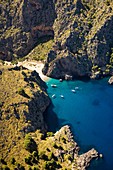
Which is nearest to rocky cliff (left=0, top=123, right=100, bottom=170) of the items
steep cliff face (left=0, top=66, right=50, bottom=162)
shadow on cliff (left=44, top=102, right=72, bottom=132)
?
steep cliff face (left=0, top=66, right=50, bottom=162)

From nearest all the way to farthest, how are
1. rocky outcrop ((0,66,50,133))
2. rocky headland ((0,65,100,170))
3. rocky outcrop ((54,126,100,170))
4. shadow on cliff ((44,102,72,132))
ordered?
rocky headland ((0,65,100,170)) < rocky outcrop ((54,126,100,170)) < rocky outcrop ((0,66,50,133)) < shadow on cliff ((44,102,72,132))

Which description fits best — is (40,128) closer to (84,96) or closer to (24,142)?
(24,142)

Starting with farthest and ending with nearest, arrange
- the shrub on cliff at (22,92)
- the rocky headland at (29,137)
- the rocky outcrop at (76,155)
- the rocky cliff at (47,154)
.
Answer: the shrub on cliff at (22,92) < the rocky outcrop at (76,155) < the rocky headland at (29,137) < the rocky cliff at (47,154)

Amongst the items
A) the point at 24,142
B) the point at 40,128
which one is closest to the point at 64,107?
the point at 40,128

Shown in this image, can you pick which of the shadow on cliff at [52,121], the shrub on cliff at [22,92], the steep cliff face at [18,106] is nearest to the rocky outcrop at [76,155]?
the shadow on cliff at [52,121]

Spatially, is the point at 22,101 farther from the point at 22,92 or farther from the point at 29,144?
the point at 29,144

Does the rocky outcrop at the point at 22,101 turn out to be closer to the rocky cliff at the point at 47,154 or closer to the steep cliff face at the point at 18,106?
the steep cliff face at the point at 18,106

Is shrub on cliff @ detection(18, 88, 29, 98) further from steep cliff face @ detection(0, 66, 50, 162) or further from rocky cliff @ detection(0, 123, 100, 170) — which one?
rocky cliff @ detection(0, 123, 100, 170)

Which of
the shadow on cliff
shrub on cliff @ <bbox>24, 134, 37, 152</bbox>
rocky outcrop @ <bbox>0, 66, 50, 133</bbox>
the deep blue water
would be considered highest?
rocky outcrop @ <bbox>0, 66, 50, 133</bbox>

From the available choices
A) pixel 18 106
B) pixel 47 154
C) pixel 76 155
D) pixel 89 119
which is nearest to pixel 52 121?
pixel 89 119
